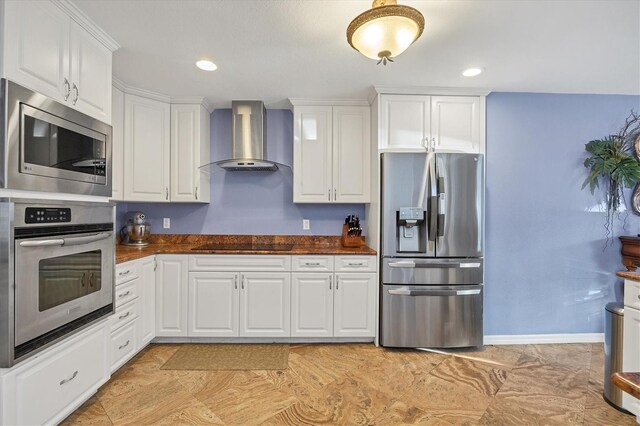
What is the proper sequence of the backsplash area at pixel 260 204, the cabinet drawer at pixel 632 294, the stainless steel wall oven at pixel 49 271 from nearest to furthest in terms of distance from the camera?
the stainless steel wall oven at pixel 49 271 < the cabinet drawer at pixel 632 294 < the backsplash area at pixel 260 204

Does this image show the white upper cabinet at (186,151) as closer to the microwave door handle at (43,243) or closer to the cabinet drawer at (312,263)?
the cabinet drawer at (312,263)

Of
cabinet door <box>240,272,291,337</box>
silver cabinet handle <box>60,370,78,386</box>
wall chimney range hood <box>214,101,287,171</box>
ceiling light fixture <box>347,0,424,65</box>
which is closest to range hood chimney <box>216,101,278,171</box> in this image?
wall chimney range hood <box>214,101,287,171</box>

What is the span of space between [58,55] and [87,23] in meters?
0.33

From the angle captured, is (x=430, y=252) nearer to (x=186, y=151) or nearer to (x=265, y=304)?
(x=265, y=304)

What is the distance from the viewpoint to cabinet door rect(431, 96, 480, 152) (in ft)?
8.89

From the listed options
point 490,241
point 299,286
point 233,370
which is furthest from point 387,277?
point 233,370

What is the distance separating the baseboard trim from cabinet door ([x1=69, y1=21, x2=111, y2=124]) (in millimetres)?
3721

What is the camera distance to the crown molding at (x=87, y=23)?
1.59 meters

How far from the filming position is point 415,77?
2475 mm

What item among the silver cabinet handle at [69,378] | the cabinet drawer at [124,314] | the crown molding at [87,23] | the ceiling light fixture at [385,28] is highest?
the crown molding at [87,23]

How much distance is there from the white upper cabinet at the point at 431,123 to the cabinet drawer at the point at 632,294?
4.80 feet

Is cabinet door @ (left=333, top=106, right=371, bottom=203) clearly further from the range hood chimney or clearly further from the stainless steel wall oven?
the stainless steel wall oven

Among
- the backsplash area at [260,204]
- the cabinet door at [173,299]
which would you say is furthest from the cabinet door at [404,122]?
the cabinet door at [173,299]

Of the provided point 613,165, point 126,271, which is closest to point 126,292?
point 126,271
